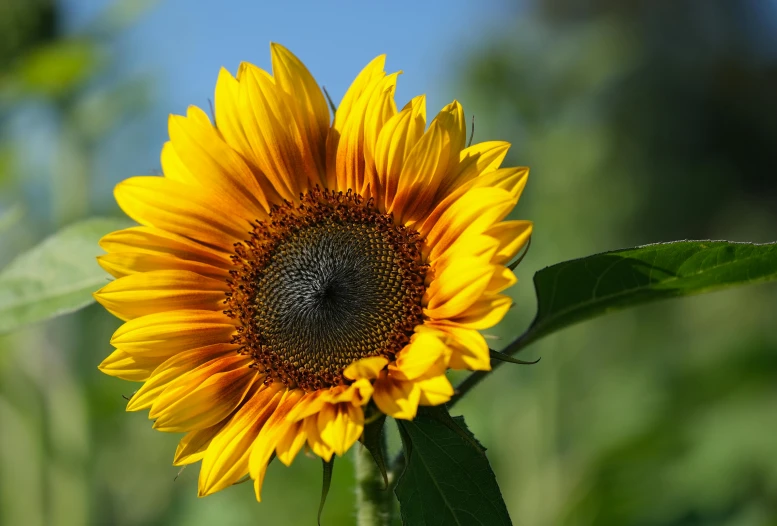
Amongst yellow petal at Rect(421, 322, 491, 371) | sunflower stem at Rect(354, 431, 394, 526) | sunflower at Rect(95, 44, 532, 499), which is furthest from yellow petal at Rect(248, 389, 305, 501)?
yellow petal at Rect(421, 322, 491, 371)

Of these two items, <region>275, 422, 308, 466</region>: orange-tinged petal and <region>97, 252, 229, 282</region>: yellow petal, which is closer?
<region>275, 422, 308, 466</region>: orange-tinged petal

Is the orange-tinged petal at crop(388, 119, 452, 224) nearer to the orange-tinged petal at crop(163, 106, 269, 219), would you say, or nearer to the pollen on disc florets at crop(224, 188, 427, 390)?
the pollen on disc florets at crop(224, 188, 427, 390)

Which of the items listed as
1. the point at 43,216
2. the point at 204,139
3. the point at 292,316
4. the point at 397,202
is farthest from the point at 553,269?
the point at 43,216

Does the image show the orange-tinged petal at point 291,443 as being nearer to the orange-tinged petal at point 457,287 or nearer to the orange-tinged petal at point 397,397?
the orange-tinged petal at point 397,397

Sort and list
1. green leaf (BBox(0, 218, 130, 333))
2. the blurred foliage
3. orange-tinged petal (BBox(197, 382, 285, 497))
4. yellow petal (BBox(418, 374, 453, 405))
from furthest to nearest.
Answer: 1. the blurred foliage
2. green leaf (BBox(0, 218, 130, 333))
3. orange-tinged petal (BBox(197, 382, 285, 497))
4. yellow petal (BBox(418, 374, 453, 405))

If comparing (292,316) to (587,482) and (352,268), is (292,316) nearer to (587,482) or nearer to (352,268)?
(352,268)

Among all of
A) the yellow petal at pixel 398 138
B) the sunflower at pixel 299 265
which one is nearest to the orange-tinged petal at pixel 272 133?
the sunflower at pixel 299 265

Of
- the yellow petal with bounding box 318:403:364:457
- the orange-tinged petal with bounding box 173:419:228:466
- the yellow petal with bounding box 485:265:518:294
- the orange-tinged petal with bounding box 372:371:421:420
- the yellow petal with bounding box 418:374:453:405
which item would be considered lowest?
the orange-tinged petal with bounding box 173:419:228:466
